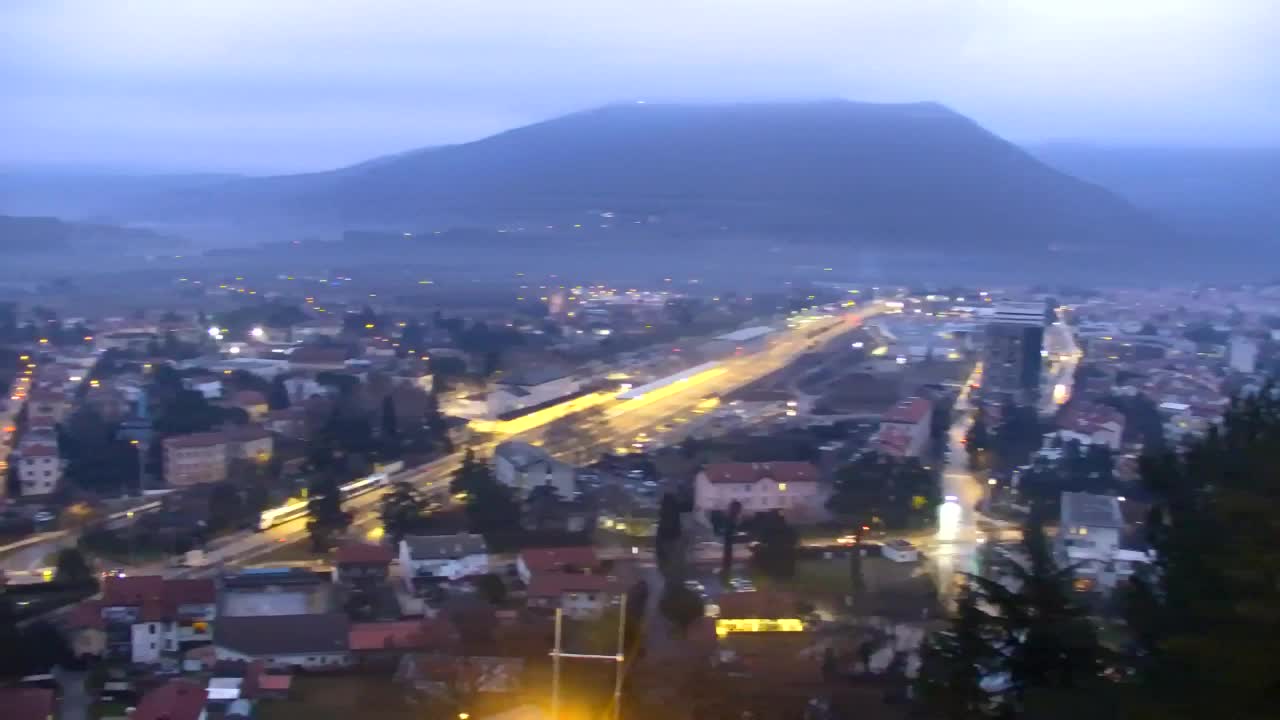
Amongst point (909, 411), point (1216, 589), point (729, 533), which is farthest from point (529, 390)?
point (1216, 589)

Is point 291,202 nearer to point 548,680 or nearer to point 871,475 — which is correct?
point 871,475

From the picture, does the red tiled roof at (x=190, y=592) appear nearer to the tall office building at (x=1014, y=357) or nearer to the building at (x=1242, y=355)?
the tall office building at (x=1014, y=357)

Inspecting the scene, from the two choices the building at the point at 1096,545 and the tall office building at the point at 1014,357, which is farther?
the tall office building at the point at 1014,357

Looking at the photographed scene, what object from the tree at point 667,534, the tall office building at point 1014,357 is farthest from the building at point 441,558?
the tall office building at point 1014,357

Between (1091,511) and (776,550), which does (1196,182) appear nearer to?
(1091,511)

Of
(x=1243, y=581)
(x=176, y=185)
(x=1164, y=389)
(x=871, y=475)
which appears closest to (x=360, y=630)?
(x=871, y=475)

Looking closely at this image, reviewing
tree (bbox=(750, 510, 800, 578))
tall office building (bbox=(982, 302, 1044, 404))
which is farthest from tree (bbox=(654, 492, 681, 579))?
tall office building (bbox=(982, 302, 1044, 404))
